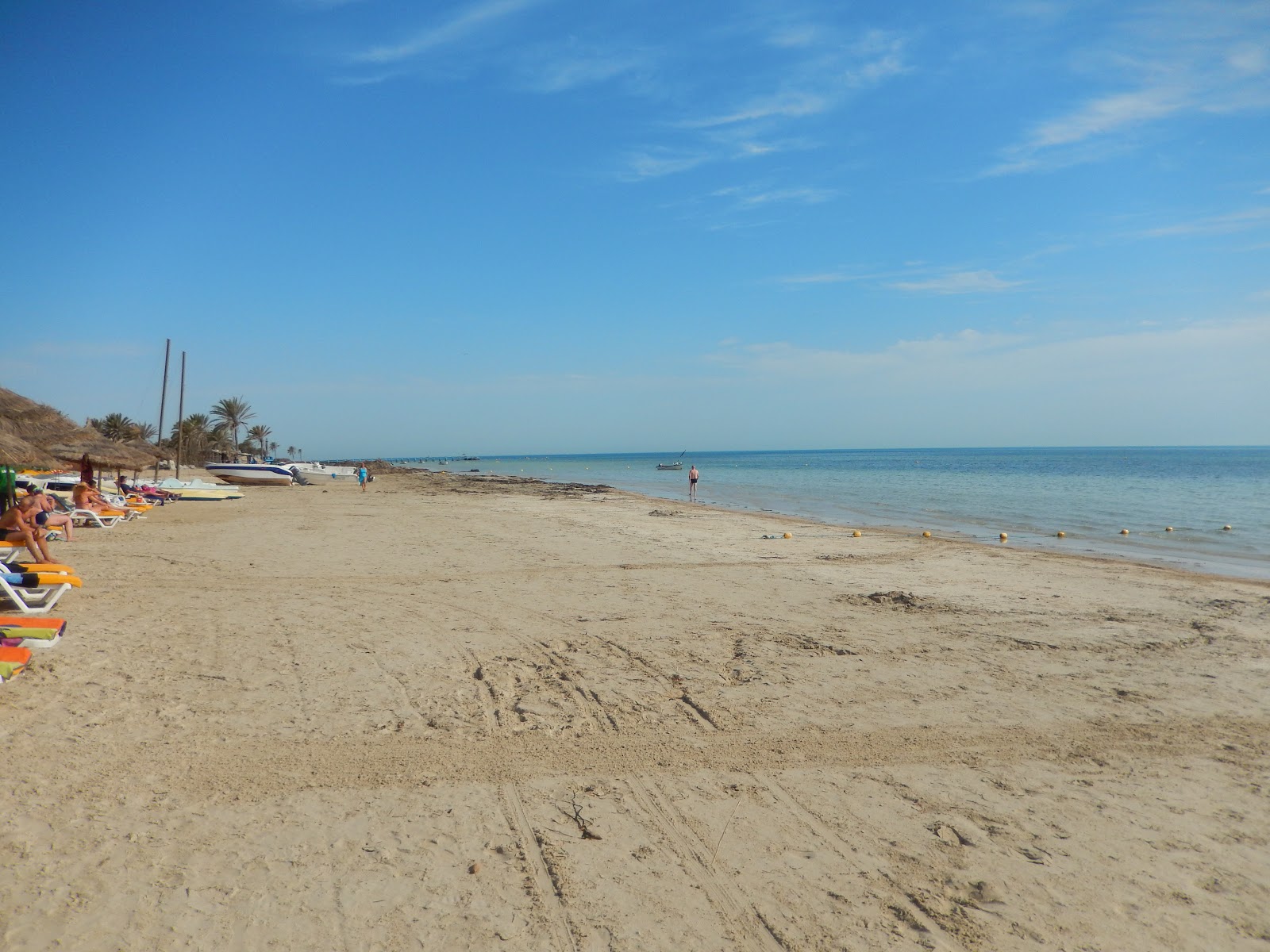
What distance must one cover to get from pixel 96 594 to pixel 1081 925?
945cm

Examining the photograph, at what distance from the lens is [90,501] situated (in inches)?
643

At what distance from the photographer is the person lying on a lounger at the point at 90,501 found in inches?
615

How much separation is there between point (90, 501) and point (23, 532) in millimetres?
7780

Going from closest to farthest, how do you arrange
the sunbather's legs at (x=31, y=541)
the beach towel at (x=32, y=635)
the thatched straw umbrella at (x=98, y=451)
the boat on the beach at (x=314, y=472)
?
the beach towel at (x=32, y=635) < the sunbather's legs at (x=31, y=541) < the thatched straw umbrella at (x=98, y=451) < the boat on the beach at (x=314, y=472)

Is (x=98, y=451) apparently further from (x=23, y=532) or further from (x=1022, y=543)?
(x=1022, y=543)

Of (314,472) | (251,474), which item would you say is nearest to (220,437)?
(314,472)

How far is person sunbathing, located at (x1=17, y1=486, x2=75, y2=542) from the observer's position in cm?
988

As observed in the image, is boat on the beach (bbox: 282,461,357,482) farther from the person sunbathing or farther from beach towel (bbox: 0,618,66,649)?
beach towel (bbox: 0,618,66,649)

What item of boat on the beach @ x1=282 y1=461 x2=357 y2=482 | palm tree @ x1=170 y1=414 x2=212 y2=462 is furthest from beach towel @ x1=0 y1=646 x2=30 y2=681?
palm tree @ x1=170 y1=414 x2=212 y2=462

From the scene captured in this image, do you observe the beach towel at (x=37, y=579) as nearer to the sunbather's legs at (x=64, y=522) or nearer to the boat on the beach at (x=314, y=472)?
the sunbather's legs at (x=64, y=522)

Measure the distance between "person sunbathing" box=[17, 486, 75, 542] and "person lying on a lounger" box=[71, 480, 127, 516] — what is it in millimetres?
1834

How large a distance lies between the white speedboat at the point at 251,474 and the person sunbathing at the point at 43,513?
26.0 meters

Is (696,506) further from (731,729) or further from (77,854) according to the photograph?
(77,854)

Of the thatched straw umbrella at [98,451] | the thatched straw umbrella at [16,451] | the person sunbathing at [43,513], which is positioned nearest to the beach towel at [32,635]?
the thatched straw umbrella at [16,451]
